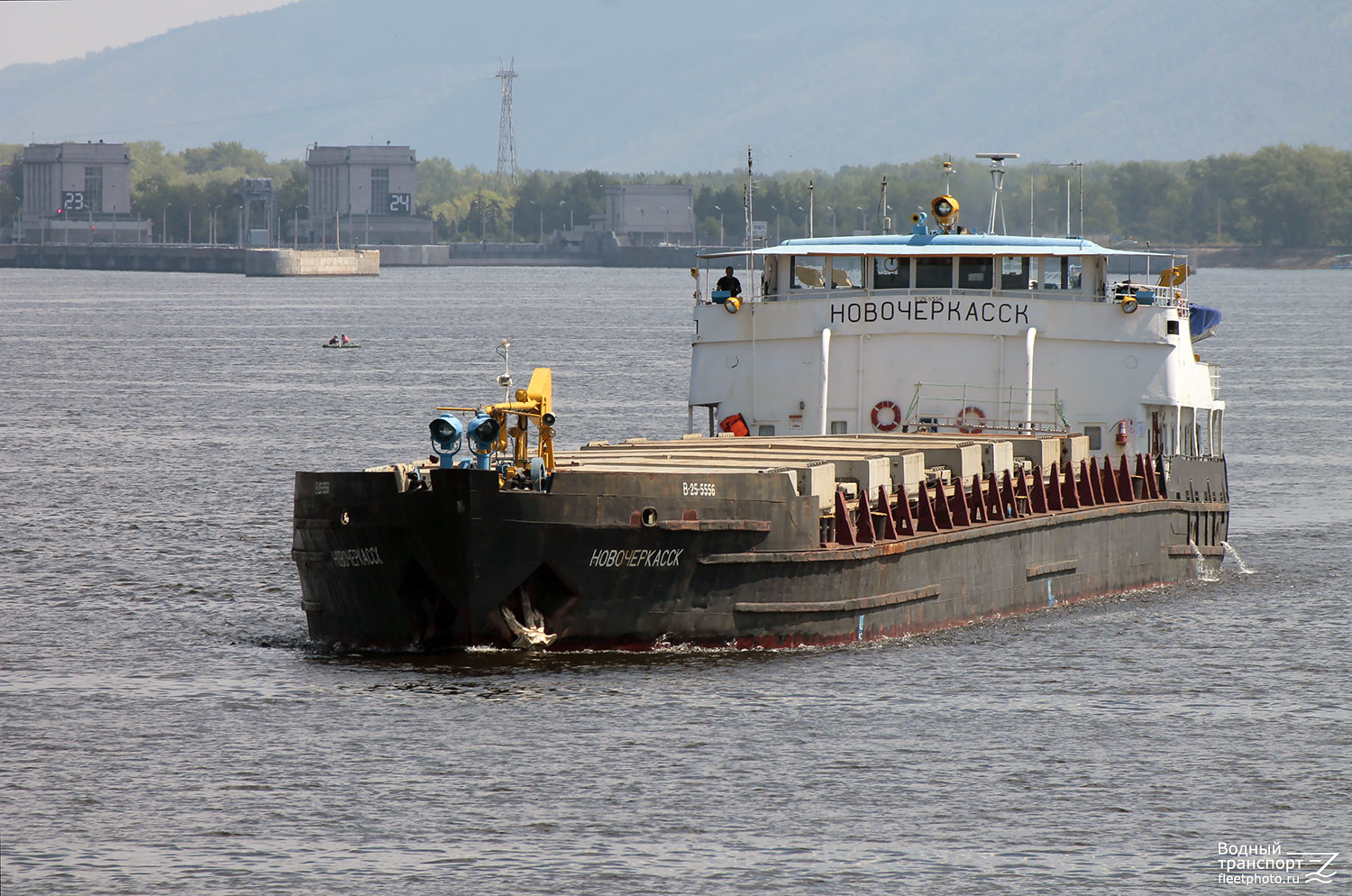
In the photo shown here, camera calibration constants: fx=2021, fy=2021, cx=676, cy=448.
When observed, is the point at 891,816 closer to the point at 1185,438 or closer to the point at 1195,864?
the point at 1195,864

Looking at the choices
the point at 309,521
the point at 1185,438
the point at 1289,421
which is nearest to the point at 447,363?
the point at 1289,421

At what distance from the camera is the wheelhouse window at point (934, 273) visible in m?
36.2

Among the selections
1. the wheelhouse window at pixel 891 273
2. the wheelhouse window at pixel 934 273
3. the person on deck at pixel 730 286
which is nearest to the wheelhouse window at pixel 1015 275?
the wheelhouse window at pixel 934 273

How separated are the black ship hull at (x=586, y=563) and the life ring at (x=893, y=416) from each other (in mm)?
7648

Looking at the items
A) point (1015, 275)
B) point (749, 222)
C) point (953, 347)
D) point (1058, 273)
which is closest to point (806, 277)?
point (749, 222)

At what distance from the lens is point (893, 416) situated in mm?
35875

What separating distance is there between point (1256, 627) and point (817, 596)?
29.6 ft

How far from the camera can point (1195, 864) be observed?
19500 millimetres

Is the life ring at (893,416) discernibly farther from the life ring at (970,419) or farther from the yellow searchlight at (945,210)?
the yellow searchlight at (945,210)

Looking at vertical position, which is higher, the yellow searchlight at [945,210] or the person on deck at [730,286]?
the yellow searchlight at [945,210]

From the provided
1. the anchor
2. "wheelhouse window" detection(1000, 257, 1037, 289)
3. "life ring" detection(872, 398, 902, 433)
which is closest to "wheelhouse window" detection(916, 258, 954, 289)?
"wheelhouse window" detection(1000, 257, 1037, 289)

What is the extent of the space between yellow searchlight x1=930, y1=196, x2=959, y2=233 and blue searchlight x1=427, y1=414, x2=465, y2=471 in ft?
49.7

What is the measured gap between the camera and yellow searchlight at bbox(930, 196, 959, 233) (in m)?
37.8

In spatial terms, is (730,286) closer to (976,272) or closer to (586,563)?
(976,272)
